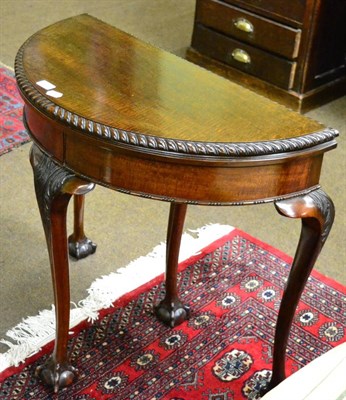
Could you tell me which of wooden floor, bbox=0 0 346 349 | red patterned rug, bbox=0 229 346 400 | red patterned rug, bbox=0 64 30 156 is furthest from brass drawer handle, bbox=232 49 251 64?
red patterned rug, bbox=0 229 346 400

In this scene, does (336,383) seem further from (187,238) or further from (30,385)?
(187,238)

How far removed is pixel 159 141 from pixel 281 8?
1.68m

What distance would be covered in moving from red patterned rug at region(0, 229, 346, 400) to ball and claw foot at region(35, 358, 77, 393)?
0.02m

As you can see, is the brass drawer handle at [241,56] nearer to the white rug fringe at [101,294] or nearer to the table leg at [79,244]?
the white rug fringe at [101,294]

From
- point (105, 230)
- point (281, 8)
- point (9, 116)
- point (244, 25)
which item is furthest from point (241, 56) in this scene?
point (105, 230)

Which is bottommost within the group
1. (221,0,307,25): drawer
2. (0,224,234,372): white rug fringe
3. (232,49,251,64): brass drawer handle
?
(0,224,234,372): white rug fringe

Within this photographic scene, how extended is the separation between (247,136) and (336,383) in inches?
18.6

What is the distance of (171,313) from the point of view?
5.89 feet

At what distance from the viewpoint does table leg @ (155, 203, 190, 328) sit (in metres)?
1.71

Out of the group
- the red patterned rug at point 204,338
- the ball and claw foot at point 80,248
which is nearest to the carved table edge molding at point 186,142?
the red patterned rug at point 204,338

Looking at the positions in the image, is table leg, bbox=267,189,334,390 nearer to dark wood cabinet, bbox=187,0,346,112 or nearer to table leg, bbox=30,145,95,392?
table leg, bbox=30,145,95,392

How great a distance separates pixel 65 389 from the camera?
160 cm

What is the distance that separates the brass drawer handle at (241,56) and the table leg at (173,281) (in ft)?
4.41

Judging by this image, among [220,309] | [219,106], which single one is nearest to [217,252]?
[220,309]
